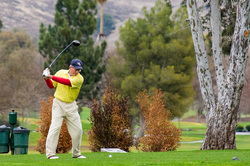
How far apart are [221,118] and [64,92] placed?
6.77 metres

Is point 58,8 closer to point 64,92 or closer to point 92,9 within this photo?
point 92,9

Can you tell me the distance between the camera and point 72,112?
9.64 meters

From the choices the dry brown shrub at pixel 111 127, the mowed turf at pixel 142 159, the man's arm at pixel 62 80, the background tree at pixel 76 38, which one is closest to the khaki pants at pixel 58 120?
the mowed turf at pixel 142 159

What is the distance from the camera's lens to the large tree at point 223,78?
45.8 feet

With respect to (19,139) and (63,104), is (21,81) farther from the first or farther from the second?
Result: (63,104)

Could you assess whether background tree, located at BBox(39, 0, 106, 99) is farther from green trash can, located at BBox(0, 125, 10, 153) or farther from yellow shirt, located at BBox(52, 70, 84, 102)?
yellow shirt, located at BBox(52, 70, 84, 102)

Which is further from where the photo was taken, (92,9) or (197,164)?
(92,9)

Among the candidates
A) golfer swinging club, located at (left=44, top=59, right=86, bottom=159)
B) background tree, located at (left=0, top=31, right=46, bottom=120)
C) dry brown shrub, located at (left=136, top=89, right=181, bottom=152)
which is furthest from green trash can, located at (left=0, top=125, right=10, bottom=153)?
background tree, located at (left=0, top=31, right=46, bottom=120)

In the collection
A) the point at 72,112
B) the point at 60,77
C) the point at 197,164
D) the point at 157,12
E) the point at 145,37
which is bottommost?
the point at 197,164

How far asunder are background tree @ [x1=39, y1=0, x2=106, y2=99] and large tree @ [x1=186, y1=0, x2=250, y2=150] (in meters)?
21.1

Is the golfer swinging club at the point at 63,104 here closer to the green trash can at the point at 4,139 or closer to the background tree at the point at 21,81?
the green trash can at the point at 4,139

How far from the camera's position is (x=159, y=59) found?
126 ft

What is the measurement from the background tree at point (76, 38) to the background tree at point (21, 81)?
5586mm

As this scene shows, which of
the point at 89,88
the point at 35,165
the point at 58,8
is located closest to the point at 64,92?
the point at 35,165
